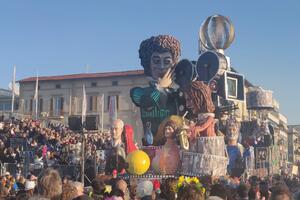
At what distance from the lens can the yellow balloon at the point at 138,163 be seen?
18.5 m

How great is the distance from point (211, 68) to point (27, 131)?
34.8 ft

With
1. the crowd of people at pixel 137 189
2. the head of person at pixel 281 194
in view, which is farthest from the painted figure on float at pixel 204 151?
the head of person at pixel 281 194

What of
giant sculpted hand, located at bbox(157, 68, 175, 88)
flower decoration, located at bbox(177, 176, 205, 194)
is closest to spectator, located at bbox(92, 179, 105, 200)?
flower decoration, located at bbox(177, 176, 205, 194)

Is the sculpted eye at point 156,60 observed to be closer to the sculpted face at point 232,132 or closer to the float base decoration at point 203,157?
the sculpted face at point 232,132

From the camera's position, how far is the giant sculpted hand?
73.3ft

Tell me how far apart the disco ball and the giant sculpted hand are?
6682mm

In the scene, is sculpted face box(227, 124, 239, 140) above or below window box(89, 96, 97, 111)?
below

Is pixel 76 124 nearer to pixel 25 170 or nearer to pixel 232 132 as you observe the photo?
pixel 25 170

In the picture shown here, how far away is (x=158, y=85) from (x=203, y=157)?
5129mm

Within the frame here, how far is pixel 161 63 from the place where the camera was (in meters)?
22.5

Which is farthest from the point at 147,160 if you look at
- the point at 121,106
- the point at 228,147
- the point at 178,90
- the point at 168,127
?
the point at 121,106

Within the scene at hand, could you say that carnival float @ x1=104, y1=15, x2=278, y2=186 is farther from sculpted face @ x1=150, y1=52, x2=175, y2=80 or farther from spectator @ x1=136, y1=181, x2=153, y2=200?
spectator @ x1=136, y1=181, x2=153, y2=200

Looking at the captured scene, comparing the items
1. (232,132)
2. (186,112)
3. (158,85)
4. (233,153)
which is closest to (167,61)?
(158,85)

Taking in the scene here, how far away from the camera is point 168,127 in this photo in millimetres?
19062
